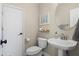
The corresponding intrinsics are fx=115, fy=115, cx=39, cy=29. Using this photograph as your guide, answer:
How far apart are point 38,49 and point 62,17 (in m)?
0.58

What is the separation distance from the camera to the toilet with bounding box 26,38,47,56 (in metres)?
1.64

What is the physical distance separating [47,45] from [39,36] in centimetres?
17

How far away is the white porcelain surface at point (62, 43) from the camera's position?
1.59 m

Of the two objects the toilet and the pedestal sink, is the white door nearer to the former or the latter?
the toilet

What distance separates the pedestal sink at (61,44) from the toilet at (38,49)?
0.09 m

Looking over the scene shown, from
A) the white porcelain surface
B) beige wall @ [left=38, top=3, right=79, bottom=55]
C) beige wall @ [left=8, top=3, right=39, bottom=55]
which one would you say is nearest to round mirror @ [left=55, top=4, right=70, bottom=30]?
beige wall @ [left=38, top=3, right=79, bottom=55]

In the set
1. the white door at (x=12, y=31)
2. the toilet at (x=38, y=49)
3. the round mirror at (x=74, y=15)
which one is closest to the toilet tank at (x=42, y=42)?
the toilet at (x=38, y=49)

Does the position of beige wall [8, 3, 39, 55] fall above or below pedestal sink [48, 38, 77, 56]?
above

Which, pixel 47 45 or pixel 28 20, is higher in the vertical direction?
pixel 28 20

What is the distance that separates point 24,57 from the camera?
1642 millimetres

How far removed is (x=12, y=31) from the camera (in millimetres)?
1603

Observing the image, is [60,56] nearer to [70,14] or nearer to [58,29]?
[58,29]

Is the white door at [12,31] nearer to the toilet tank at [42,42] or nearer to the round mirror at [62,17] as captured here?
the toilet tank at [42,42]

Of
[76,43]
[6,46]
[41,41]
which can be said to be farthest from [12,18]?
[76,43]
